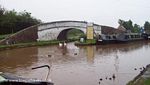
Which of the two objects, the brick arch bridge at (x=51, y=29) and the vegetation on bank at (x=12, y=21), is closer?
the brick arch bridge at (x=51, y=29)

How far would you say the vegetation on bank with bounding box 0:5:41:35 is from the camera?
175 feet

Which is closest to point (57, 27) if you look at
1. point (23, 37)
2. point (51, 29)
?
point (51, 29)

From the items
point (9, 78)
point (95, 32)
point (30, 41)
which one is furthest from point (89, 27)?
point (9, 78)

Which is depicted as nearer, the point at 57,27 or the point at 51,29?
the point at 51,29

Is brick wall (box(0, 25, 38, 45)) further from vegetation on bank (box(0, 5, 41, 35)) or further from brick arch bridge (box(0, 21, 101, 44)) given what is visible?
vegetation on bank (box(0, 5, 41, 35))

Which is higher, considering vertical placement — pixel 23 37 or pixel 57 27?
pixel 57 27

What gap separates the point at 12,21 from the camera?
54062mm

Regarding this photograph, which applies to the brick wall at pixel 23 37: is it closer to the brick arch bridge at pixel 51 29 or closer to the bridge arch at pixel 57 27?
the brick arch bridge at pixel 51 29

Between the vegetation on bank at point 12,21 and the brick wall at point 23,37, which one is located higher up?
the vegetation on bank at point 12,21

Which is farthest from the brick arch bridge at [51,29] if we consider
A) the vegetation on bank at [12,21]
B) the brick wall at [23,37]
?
the vegetation on bank at [12,21]

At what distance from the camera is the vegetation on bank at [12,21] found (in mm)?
53344

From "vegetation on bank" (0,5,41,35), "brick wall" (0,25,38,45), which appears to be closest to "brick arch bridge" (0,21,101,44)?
"brick wall" (0,25,38,45)

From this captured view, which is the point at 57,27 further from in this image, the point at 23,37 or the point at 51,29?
the point at 23,37

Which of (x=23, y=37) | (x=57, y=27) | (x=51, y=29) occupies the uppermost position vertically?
(x=57, y=27)
